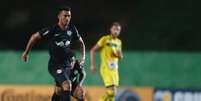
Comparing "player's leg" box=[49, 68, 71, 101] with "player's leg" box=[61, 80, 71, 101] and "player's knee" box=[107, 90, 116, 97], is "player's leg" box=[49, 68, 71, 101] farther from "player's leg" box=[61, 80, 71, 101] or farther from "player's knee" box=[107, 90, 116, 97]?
"player's knee" box=[107, 90, 116, 97]

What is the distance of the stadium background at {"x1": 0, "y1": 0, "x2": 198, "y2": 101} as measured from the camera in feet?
76.0

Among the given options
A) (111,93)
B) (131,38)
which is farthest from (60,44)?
(131,38)

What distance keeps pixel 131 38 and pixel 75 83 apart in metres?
9.06

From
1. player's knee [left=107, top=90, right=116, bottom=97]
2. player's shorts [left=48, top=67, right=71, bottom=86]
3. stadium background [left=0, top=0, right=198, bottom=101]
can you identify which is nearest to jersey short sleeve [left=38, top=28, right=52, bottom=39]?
player's shorts [left=48, top=67, right=71, bottom=86]

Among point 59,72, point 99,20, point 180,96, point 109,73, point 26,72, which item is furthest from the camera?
point 99,20

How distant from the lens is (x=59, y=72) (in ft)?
52.2

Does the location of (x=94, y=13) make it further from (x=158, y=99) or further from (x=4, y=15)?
(x=158, y=99)

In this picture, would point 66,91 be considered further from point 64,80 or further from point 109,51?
point 109,51

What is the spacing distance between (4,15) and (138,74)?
565 cm

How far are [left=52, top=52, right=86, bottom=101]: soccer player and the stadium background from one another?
6.02 metres

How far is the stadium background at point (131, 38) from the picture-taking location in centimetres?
2317

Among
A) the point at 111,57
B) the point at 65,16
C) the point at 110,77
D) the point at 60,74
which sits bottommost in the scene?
the point at 110,77

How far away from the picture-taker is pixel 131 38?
25.1m

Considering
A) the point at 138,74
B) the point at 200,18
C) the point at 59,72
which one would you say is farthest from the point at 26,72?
the point at 59,72
